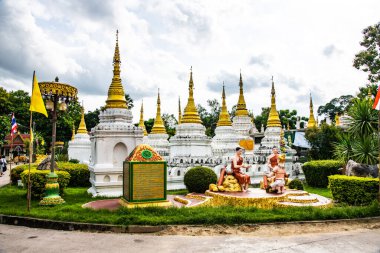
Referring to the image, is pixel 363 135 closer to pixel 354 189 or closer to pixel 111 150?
pixel 354 189

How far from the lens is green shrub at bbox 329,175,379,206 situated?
1123 centimetres

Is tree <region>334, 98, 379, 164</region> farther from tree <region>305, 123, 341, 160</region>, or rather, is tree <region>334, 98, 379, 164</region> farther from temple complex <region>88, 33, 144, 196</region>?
temple complex <region>88, 33, 144, 196</region>

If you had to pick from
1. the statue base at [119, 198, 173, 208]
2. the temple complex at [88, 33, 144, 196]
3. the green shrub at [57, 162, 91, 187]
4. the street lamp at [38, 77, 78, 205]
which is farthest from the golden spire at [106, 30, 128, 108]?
the statue base at [119, 198, 173, 208]

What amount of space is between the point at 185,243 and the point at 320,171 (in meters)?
13.5

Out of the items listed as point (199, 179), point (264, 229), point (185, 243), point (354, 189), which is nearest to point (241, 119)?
point (199, 179)

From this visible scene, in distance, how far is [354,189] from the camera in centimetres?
1166

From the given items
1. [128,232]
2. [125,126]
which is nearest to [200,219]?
[128,232]

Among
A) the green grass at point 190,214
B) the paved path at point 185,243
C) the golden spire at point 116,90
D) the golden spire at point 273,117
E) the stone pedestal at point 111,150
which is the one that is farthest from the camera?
the golden spire at point 273,117

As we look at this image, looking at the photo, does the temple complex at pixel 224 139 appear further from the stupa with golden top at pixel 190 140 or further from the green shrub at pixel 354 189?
the green shrub at pixel 354 189

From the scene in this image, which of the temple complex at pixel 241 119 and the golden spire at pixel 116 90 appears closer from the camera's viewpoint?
the golden spire at pixel 116 90

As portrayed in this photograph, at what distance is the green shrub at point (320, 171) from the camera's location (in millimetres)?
18297

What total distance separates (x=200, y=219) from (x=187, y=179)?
575 centimetres

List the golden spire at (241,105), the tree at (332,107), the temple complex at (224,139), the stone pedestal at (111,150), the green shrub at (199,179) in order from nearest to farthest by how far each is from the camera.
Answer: the green shrub at (199,179), the stone pedestal at (111,150), the temple complex at (224,139), the golden spire at (241,105), the tree at (332,107)

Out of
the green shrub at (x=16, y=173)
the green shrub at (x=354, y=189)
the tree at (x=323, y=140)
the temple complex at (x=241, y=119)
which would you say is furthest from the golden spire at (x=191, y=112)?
the green shrub at (x=354, y=189)
